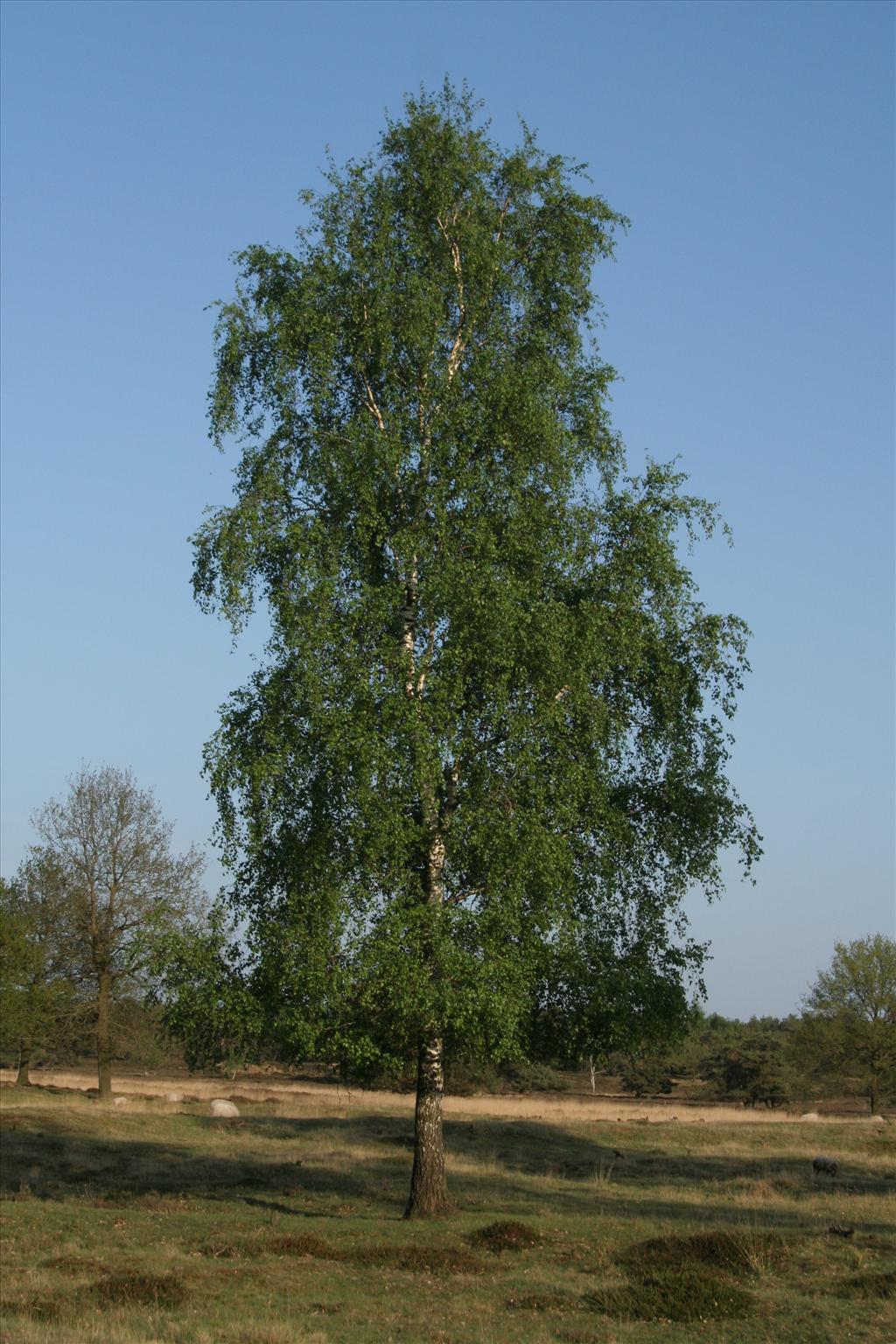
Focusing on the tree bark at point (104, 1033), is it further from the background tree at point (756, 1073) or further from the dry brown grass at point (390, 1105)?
the background tree at point (756, 1073)

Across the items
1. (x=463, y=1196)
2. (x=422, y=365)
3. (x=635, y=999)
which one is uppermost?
(x=422, y=365)

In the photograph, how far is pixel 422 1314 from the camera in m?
15.6

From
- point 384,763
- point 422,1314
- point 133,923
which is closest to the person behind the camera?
point 422,1314

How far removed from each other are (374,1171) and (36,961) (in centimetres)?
2536

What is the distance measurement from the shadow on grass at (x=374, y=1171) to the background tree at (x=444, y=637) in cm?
665

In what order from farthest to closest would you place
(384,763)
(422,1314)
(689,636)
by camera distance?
(689,636) → (384,763) → (422,1314)

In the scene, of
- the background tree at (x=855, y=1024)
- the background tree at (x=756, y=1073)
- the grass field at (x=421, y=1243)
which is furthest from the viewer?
the background tree at (x=756, y=1073)

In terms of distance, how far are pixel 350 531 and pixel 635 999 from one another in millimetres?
10793

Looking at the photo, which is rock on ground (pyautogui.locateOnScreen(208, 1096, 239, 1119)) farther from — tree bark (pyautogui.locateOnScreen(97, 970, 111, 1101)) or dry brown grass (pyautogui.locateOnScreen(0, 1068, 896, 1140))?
tree bark (pyautogui.locateOnScreen(97, 970, 111, 1101))

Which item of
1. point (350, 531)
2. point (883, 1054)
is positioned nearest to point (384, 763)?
point (350, 531)

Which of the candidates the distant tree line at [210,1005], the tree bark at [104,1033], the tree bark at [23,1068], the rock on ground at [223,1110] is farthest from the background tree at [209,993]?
the tree bark at [23,1068]

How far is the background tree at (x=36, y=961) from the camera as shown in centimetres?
5225

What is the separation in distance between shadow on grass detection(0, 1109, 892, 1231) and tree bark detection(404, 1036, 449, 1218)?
1839mm

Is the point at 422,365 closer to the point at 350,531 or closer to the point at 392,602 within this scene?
the point at 350,531
